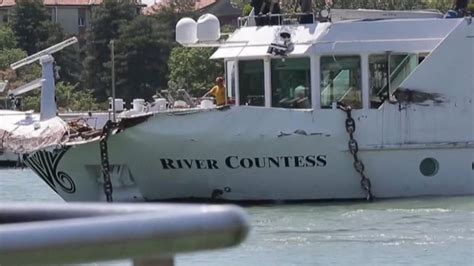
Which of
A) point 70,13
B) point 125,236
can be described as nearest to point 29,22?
point 70,13

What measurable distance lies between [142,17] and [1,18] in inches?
895

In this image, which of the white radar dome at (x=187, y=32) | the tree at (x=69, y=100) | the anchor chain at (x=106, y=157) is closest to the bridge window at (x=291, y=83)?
the white radar dome at (x=187, y=32)

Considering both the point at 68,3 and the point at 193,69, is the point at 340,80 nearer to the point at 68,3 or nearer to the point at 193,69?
the point at 193,69

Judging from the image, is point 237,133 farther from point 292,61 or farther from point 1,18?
point 1,18

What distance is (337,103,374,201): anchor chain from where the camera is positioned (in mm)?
17906

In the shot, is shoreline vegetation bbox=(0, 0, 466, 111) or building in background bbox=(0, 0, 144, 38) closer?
shoreline vegetation bbox=(0, 0, 466, 111)

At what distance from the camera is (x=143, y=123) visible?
18.1 m

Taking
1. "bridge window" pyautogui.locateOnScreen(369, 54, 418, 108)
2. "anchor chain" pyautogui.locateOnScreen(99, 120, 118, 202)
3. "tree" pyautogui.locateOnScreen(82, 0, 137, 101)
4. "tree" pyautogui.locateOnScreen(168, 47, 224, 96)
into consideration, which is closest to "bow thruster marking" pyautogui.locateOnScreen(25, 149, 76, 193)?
"anchor chain" pyautogui.locateOnScreen(99, 120, 118, 202)

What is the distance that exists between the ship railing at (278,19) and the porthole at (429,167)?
288 centimetres

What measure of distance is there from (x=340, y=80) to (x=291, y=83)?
72cm

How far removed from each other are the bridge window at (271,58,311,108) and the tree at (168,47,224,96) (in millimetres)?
36274

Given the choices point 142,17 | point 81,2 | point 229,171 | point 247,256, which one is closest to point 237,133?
point 229,171

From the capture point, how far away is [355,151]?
17906 millimetres

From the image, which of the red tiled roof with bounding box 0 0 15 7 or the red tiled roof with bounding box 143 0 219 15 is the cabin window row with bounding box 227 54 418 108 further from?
the red tiled roof with bounding box 0 0 15 7
